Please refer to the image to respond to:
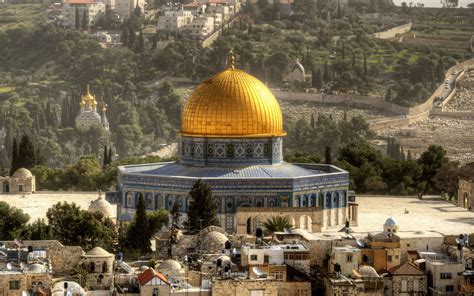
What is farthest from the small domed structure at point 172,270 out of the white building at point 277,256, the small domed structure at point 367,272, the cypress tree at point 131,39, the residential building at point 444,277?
the cypress tree at point 131,39

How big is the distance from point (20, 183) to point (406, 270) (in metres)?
20.1

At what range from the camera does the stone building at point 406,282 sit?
4766 centimetres

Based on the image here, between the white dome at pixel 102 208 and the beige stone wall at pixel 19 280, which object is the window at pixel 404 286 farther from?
the white dome at pixel 102 208

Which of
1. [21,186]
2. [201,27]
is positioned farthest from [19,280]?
[201,27]

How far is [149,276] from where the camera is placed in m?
45.1

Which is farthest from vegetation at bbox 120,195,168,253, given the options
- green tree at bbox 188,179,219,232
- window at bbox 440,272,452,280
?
window at bbox 440,272,452,280

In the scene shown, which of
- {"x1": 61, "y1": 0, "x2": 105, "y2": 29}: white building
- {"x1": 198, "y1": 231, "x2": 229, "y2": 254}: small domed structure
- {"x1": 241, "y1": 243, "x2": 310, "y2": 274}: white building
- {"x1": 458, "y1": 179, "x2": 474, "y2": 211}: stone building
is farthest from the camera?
{"x1": 61, "y1": 0, "x2": 105, "y2": 29}: white building

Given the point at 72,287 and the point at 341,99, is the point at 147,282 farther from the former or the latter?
the point at 341,99

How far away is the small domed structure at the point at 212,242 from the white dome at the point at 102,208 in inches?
244

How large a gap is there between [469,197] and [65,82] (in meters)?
61.0

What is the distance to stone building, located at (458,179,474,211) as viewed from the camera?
62875 millimetres

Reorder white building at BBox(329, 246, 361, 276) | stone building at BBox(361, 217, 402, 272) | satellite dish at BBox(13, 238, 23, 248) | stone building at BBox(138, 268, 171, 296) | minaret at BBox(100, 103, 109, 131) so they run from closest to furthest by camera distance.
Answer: stone building at BBox(138, 268, 171, 296)
white building at BBox(329, 246, 361, 276)
stone building at BBox(361, 217, 402, 272)
satellite dish at BBox(13, 238, 23, 248)
minaret at BBox(100, 103, 109, 131)

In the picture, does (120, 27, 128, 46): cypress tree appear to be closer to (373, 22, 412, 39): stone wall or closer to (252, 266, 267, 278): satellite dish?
(373, 22, 412, 39): stone wall

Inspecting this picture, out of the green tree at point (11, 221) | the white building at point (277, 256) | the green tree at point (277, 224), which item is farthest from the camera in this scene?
the green tree at point (11, 221)
